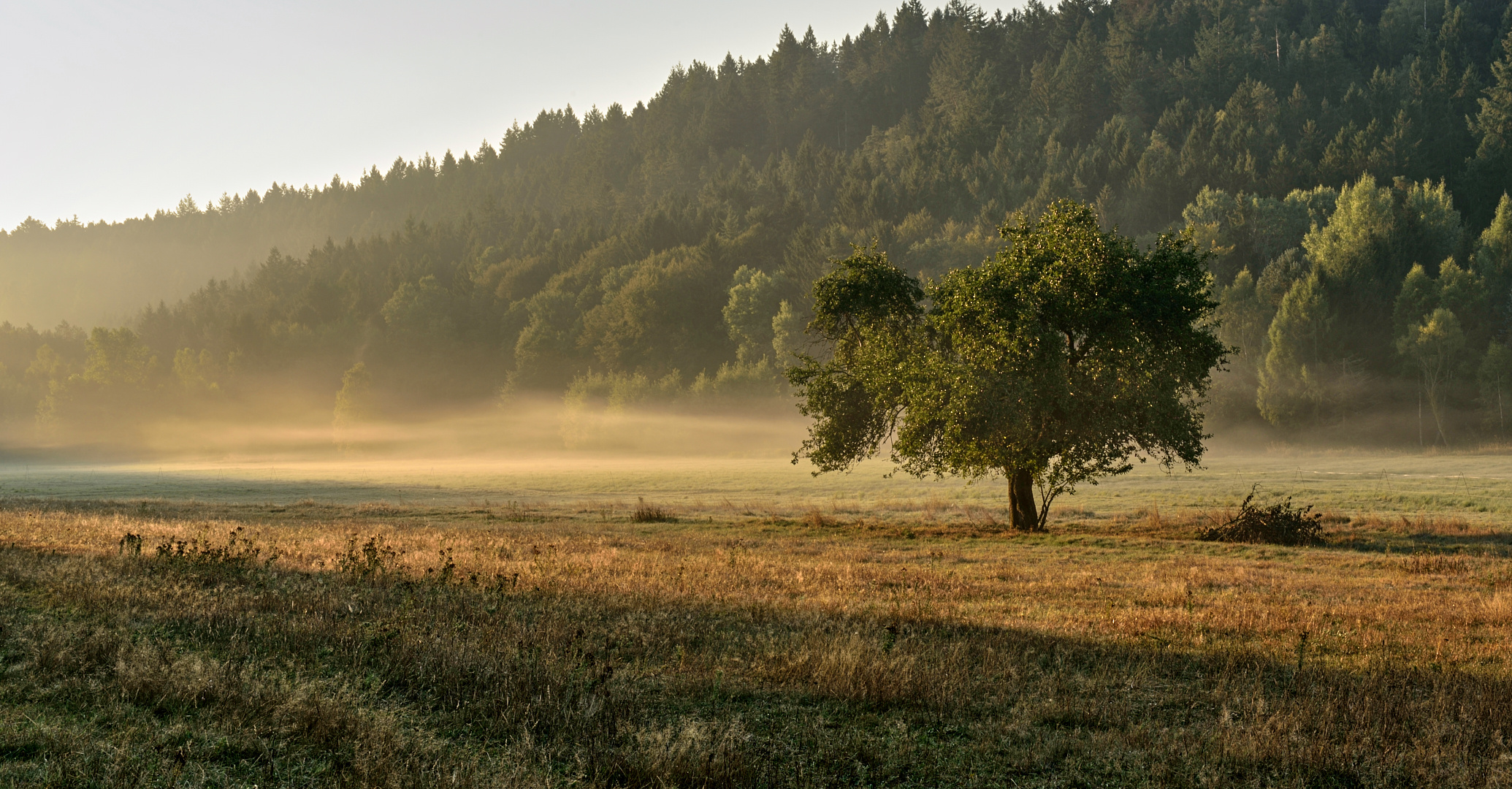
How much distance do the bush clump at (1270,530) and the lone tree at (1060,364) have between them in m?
2.54

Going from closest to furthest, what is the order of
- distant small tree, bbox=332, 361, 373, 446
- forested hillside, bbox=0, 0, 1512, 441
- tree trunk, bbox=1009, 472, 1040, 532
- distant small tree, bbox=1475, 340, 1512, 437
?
tree trunk, bbox=1009, 472, 1040, 532 < distant small tree, bbox=1475, 340, 1512, 437 < forested hillside, bbox=0, 0, 1512, 441 < distant small tree, bbox=332, 361, 373, 446

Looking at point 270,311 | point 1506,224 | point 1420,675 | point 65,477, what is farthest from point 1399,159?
point 270,311

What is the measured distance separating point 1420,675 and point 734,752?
8.50 m

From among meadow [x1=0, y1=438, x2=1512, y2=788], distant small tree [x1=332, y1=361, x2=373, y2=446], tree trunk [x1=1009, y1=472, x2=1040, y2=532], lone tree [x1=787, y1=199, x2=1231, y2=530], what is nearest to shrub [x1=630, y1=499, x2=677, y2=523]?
lone tree [x1=787, y1=199, x2=1231, y2=530]

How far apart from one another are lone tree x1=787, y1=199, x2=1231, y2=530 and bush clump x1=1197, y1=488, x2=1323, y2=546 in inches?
100.0

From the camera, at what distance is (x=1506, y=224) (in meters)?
104

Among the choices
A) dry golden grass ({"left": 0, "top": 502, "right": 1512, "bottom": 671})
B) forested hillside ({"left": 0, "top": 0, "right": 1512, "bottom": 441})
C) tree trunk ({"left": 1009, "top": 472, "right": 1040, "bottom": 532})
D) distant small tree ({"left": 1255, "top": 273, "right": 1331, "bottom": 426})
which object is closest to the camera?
dry golden grass ({"left": 0, "top": 502, "right": 1512, "bottom": 671})

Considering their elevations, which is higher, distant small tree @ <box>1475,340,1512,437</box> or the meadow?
distant small tree @ <box>1475,340,1512,437</box>

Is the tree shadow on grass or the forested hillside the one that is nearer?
the tree shadow on grass

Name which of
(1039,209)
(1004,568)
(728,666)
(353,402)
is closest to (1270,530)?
(1004,568)

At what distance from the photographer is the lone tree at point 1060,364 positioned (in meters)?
31.0

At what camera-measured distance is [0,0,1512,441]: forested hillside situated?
344ft

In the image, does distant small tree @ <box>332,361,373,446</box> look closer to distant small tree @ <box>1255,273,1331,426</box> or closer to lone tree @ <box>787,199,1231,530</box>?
distant small tree @ <box>1255,273,1331,426</box>

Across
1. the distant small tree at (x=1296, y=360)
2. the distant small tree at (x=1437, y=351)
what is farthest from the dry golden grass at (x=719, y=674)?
the distant small tree at (x=1437, y=351)
